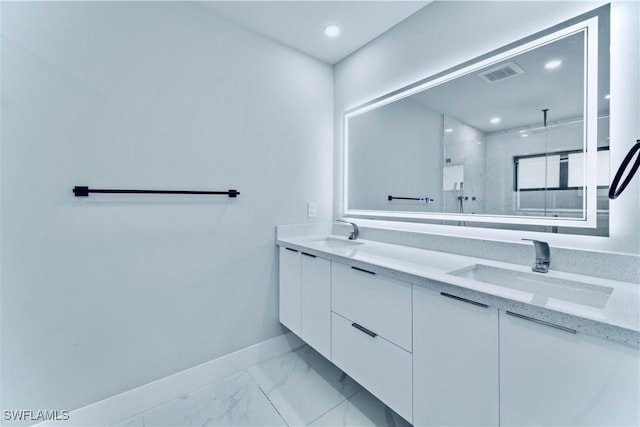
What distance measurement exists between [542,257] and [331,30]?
1.83 meters

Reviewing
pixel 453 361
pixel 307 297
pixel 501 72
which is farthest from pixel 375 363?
pixel 501 72

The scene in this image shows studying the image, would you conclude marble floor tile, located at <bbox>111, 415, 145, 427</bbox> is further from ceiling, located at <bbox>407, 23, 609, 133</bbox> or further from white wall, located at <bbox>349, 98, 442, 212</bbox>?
ceiling, located at <bbox>407, 23, 609, 133</bbox>

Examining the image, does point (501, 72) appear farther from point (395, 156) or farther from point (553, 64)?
point (395, 156)

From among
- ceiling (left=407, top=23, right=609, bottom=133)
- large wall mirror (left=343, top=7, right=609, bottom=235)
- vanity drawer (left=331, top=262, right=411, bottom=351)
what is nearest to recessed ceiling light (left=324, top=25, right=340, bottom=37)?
large wall mirror (left=343, top=7, right=609, bottom=235)

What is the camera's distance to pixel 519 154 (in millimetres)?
1270

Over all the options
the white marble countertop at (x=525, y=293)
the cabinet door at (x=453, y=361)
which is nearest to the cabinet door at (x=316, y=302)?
the white marble countertop at (x=525, y=293)

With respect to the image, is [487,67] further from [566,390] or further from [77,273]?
[77,273]

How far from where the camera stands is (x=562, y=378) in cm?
72

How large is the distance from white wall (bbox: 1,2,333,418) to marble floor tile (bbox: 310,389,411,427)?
2.31ft

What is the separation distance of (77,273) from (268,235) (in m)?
1.04

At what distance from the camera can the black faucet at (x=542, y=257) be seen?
110 cm

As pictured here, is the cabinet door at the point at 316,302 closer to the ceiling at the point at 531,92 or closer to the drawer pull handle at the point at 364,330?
the drawer pull handle at the point at 364,330

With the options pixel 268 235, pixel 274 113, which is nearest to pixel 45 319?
pixel 268 235

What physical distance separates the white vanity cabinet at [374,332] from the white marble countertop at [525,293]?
67mm
